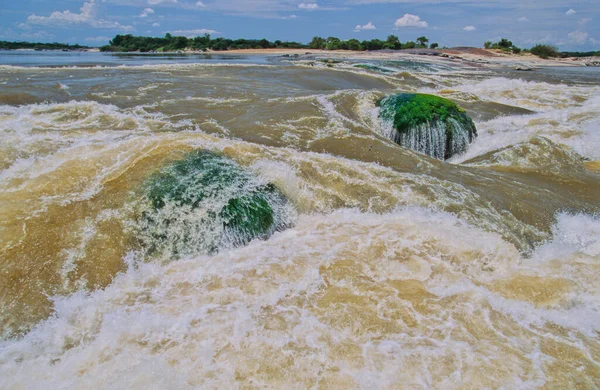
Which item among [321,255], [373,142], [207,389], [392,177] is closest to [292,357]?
[207,389]

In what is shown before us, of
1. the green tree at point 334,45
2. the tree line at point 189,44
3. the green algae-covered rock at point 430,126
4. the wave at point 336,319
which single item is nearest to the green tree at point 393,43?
the green tree at point 334,45

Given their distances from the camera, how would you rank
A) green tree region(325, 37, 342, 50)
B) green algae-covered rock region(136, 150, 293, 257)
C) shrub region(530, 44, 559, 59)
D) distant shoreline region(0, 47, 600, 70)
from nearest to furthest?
green algae-covered rock region(136, 150, 293, 257) < distant shoreline region(0, 47, 600, 70) < shrub region(530, 44, 559, 59) < green tree region(325, 37, 342, 50)

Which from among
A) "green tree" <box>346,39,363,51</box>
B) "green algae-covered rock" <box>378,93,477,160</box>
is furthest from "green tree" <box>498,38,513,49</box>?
"green algae-covered rock" <box>378,93,477,160</box>

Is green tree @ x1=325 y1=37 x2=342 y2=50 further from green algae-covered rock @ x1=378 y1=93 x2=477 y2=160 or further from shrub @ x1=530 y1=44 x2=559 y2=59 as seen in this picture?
green algae-covered rock @ x1=378 y1=93 x2=477 y2=160

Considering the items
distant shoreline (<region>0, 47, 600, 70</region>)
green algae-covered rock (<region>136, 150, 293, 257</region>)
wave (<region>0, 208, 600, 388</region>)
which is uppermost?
distant shoreline (<region>0, 47, 600, 70</region>)

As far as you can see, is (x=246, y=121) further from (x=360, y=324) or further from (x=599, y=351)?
(x=599, y=351)

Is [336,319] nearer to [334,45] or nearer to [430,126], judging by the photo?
[430,126]
